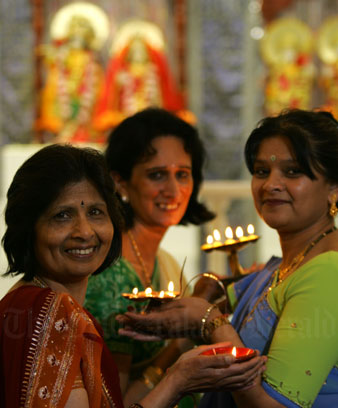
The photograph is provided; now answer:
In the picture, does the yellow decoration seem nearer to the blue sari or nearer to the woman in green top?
the woman in green top

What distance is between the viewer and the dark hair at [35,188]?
1632mm

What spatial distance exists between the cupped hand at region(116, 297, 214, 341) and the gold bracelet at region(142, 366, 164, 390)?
1.18 ft

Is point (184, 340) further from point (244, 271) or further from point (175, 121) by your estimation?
point (175, 121)

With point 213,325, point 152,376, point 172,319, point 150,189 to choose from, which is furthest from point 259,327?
point 150,189

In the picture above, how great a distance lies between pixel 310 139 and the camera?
1840mm

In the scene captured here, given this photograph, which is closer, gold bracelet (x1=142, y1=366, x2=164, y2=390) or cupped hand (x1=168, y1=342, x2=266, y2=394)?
cupped hand (x1=168, y1=342, x2=266, y2=394)

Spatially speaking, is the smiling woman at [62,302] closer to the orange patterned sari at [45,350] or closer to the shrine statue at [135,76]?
the orange patterned sari at [45,350]

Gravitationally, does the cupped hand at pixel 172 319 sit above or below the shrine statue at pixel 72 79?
below

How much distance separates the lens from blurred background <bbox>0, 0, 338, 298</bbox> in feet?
20.8

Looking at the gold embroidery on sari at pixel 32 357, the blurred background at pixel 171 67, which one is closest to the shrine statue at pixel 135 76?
the blurred background at pixel 171 67

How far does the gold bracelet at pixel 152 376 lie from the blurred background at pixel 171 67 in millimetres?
3887

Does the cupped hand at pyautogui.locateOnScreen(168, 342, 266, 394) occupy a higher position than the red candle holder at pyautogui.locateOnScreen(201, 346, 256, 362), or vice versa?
the red candle holder at pyautogui.locateOnScreen(201, 346, 256, 362)

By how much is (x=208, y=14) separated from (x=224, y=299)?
5150 mm

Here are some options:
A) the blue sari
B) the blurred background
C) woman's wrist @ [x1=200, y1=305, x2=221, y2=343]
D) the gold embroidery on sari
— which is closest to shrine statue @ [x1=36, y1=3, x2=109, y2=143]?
the blurred background
